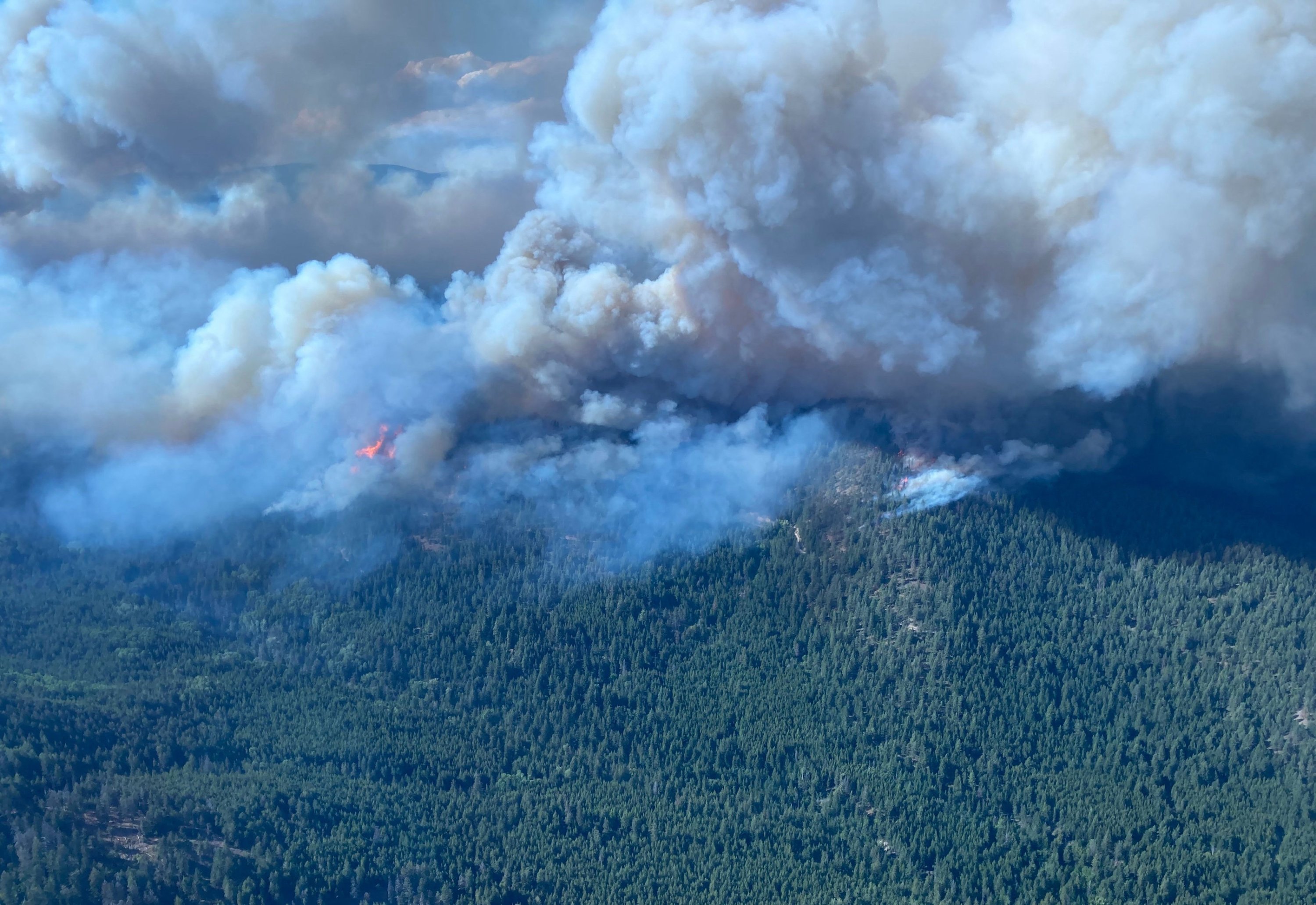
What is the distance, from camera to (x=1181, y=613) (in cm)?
11544

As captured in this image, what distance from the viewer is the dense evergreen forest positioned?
100375mm

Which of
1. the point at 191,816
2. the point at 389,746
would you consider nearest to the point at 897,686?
the point at 389,746

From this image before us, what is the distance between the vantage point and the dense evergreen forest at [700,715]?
10038 centimetres

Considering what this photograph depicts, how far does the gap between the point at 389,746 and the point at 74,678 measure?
2228 centimetres

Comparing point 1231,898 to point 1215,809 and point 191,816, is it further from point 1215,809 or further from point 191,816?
point 191,816

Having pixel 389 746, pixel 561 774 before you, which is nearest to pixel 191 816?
pixel 389 746

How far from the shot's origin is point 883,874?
336ft

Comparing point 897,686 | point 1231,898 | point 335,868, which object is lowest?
point 1231,898

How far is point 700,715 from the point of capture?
115 metres

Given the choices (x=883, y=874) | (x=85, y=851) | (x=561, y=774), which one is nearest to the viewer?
(x=85, y=851)

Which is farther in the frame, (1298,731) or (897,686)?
(897,686)

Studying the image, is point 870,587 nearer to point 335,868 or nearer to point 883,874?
point 883,874

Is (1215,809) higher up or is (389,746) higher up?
(389,746)

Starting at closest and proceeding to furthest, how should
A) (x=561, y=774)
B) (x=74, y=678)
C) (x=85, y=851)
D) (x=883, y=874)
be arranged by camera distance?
(x=85, y=851), (x=883, y=874), (x=561, y=774), (x=74, y=678)
